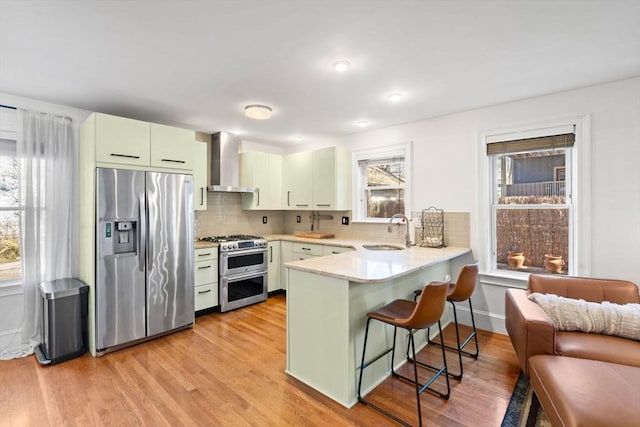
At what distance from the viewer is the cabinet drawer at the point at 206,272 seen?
12.4 feet

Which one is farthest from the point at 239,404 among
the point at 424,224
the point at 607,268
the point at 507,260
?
the point at 607,268

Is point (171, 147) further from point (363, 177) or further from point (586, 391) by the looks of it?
point (586, 391)

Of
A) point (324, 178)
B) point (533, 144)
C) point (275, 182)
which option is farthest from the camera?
point (275, 182)

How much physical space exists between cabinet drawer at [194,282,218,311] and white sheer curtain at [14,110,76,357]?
130 cm

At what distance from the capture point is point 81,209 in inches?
123

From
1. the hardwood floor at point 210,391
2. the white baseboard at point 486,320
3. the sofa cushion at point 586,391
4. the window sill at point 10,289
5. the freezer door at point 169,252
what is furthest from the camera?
the white baseboard at point 486,320

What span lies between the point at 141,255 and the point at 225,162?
1.83 meters

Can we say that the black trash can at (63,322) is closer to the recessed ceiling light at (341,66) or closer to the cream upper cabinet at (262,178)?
the cream upper cabinet at (262,178)

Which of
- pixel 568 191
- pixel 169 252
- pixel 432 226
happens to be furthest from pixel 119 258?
pixel 568 191

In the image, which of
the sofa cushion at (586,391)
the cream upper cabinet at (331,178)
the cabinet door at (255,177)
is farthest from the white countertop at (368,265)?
the cabinet door at (255,177)

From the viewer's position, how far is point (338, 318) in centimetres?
211

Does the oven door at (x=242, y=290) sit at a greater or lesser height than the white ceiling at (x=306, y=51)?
lesser

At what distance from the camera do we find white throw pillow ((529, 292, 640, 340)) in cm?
207

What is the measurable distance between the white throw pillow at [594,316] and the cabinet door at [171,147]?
357 cm
